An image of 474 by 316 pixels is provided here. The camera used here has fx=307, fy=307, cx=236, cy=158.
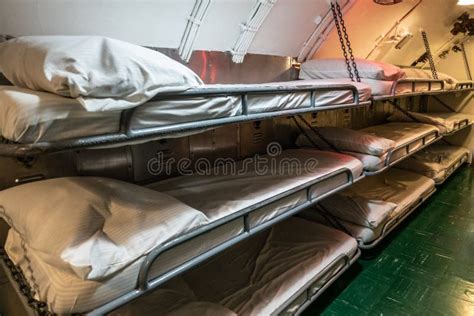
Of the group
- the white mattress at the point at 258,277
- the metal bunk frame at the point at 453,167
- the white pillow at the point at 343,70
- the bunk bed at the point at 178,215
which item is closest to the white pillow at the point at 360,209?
the white mattress at the point at 258,277

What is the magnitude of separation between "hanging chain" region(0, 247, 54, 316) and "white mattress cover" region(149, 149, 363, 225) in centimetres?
60

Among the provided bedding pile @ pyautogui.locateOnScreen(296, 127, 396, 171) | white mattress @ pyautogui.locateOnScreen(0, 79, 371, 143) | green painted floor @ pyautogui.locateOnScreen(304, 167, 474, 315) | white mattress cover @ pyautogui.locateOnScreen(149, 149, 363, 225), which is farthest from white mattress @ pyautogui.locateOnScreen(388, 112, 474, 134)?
white mattress @ pyautogui.locateOnScreen(0, 79, 371, 143)

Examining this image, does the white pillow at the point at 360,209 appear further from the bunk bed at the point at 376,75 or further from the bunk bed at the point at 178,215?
the bunk bed at the point at 376,75

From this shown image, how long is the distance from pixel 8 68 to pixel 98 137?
43cm

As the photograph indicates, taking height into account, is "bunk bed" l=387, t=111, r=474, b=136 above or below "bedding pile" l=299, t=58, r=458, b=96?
below

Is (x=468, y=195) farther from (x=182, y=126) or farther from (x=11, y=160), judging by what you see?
(x=11, y=160)

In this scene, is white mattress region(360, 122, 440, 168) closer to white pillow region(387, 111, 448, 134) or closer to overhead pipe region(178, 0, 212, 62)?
white pillow region(387, 111, 448, 134)

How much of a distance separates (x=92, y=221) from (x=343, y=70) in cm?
221

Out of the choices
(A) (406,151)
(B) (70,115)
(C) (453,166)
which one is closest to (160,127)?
(B) (70,115)

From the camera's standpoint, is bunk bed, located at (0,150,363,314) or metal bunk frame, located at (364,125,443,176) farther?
metal bunk frame, located at (364,125,443,176)

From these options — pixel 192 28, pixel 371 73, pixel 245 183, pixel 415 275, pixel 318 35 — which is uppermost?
pixel 318 35

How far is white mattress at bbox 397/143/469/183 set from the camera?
12.4ft

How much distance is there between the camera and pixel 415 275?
2355mm

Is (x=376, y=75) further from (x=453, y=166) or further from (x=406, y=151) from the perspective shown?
(x=453, y=166)
